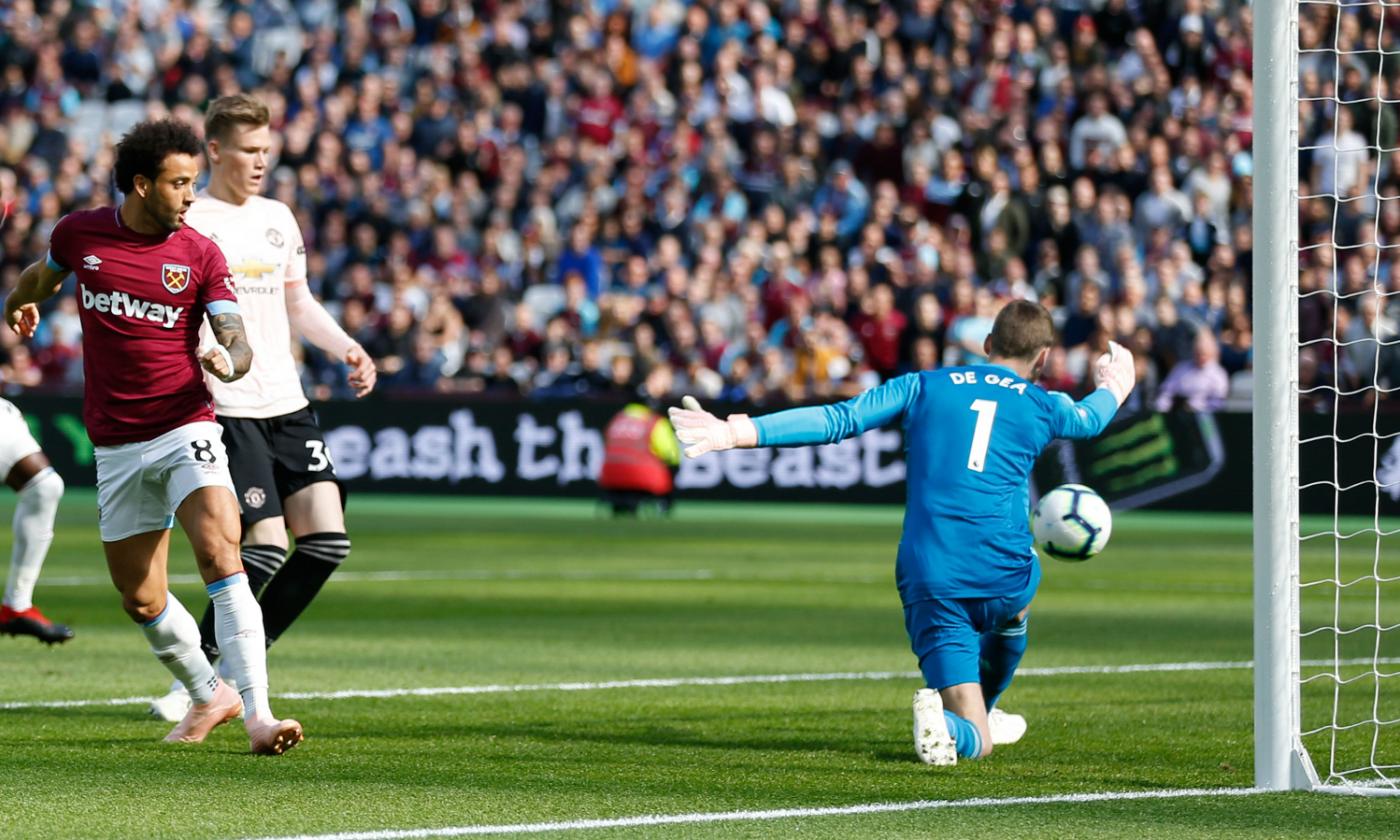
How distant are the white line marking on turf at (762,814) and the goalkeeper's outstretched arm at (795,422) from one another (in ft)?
3.71

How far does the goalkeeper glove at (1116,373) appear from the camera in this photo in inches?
301

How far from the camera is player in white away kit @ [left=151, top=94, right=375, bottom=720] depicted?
27.0ft

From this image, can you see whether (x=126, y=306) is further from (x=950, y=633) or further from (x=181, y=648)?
(x=950, y=633)

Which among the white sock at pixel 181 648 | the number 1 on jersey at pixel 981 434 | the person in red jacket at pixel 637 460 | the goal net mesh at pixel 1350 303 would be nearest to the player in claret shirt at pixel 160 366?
the white sock at pixel 181 648

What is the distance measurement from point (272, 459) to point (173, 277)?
49.3 inches

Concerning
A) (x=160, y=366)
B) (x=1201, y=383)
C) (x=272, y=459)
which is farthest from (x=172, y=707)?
(x=1201, y=383)

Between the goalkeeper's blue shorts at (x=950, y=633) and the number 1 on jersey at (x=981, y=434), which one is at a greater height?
the number 1 on jersey at (x=981, y=434)

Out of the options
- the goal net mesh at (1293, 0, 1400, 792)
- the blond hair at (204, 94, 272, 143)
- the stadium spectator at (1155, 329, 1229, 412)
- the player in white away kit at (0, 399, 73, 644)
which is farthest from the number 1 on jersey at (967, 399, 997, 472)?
the stadium spectator at (1155, 329, 1229, 412)

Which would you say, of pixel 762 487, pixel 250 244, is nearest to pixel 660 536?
pixel 762 487

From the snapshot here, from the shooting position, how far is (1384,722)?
26.7 feet

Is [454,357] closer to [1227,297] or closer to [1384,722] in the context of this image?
[1227,297]

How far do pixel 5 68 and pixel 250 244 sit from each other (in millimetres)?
26053

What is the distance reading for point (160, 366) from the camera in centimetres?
729

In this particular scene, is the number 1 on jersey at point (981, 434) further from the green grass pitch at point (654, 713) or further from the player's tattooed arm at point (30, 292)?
the player's tattooed arm at point (30, 292)
